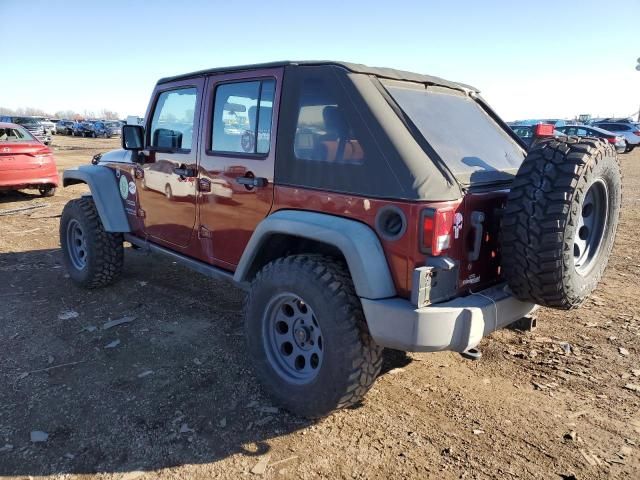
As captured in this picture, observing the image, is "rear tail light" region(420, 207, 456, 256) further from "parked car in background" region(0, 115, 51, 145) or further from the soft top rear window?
"parked car in background" region(0, 115, 51, 145)

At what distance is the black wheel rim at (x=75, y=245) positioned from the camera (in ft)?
16.8

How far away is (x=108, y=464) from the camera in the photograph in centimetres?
254

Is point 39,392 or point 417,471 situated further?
point 39,392

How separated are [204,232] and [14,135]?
8.22 metres

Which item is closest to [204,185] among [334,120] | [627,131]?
[334,120]

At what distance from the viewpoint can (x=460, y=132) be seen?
3148 millimetres

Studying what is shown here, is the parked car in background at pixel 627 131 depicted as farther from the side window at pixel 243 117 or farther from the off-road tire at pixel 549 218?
the side window at pixel 243 117

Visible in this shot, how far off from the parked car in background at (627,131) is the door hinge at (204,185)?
29.4 m

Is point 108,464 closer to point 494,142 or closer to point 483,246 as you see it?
point 483,246

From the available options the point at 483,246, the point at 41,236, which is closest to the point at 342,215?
the point at 483,246

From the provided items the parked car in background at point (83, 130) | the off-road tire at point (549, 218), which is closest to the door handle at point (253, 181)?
the off-road tire at point (549, 218)

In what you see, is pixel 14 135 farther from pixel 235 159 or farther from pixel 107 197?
pixel 235 159

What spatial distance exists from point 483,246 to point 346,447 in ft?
4.44

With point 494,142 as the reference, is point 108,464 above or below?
below
